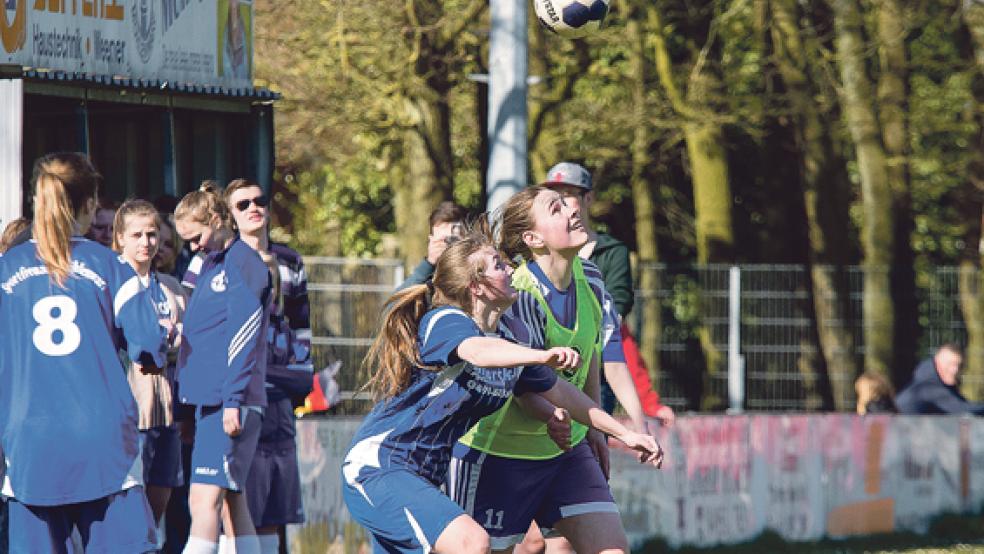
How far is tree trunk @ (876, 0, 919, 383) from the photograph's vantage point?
2214 centimetres

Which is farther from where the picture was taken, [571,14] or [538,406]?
[571,14]

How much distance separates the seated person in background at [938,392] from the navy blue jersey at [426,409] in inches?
350

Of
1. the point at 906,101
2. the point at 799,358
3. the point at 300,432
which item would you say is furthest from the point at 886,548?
the point at 906,101

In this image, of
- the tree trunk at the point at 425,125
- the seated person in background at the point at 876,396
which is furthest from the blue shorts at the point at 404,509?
the tree trunk at the point at 425,125

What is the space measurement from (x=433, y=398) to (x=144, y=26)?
18.8 ft

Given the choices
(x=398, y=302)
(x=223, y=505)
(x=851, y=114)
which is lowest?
(x=223, y=505)

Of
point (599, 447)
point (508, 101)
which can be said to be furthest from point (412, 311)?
point (508, 101)

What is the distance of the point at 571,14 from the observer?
10867mm

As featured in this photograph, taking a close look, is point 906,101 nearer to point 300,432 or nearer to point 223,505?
point 300,432

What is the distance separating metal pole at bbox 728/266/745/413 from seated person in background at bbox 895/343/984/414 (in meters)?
4.21

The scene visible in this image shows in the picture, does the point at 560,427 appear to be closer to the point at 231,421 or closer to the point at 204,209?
the point at 231,421

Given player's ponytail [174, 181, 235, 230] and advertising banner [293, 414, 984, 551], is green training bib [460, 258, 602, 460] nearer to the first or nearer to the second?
player's ponytail [174, 181, 235, 230]

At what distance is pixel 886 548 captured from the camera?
1329 centimetres

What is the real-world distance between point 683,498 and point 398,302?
6280 mm
